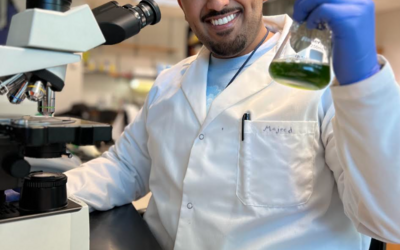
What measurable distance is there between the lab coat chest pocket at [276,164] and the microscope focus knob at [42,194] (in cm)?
44

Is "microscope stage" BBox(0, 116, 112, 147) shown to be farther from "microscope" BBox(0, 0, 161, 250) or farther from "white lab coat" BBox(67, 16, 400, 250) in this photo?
"white lab coat" BBox(67, 16, 400, 250)

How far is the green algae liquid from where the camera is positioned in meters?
0.66

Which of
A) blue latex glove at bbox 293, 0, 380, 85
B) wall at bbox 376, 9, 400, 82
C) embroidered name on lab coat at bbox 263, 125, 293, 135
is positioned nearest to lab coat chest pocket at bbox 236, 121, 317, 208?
embroidered name on lab coat at bbox 263, 125, 293, 135

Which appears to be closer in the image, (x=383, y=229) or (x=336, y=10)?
(x=336, y=10)

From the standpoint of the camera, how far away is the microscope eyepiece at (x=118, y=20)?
2.48ft

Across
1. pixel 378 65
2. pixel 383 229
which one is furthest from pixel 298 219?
pixel 378 65

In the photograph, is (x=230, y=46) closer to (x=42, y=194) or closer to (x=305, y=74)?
(x=305, y=74)

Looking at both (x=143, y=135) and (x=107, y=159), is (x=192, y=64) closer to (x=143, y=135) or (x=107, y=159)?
(x=143, y=135)

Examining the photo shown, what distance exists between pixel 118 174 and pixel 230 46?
1.81ft

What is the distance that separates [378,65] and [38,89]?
65cm

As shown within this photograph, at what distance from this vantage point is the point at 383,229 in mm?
736

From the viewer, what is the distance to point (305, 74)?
665mm

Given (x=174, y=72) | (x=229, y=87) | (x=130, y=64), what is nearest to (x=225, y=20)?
(x=229, y=87)

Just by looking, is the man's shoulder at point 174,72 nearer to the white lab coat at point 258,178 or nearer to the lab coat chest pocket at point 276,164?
the white lab coat at point 258,178
